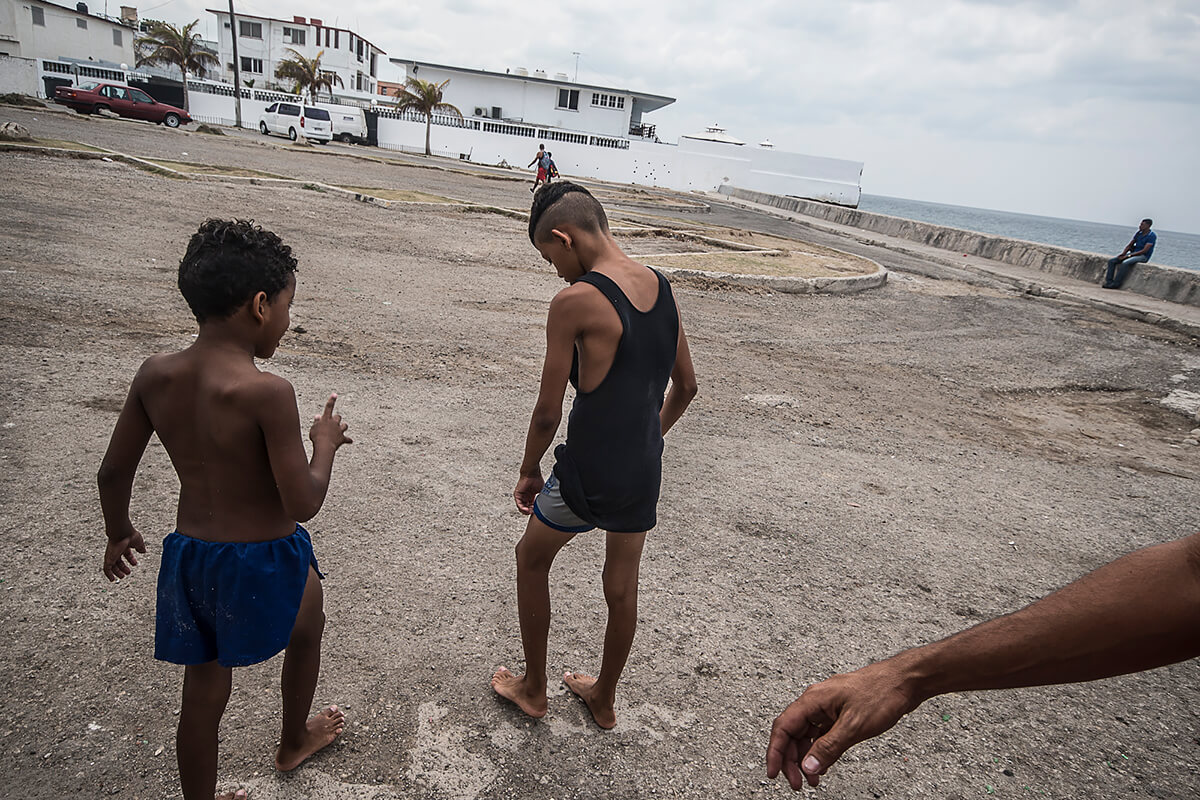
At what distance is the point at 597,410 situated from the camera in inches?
87.5

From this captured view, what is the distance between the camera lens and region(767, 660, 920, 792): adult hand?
132cm

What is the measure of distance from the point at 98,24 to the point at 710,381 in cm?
7173

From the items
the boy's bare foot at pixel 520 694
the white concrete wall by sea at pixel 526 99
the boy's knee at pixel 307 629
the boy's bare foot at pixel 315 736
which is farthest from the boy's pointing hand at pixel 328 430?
the white concrete wall by sea at pixel 526 99

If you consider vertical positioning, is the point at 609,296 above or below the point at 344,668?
above

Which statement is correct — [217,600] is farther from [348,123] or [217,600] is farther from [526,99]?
[526,99]

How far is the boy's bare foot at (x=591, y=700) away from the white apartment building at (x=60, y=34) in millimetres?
61216

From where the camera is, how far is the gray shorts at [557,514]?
2.34 metres

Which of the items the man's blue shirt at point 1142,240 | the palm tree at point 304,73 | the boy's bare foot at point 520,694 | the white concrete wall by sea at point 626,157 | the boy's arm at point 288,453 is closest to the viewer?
the boy's arm at point 288,453

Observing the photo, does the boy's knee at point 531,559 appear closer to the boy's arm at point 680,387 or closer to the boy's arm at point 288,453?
the boy's arm at point 680,387

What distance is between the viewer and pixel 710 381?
6910mm

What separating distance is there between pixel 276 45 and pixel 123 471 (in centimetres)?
8099

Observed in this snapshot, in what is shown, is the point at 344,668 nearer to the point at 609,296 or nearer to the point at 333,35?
the point at 609,296

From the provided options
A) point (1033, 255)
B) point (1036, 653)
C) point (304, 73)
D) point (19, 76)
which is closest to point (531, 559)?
point (1036, 653)

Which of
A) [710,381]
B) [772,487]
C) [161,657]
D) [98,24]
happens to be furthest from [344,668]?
[98,24]
